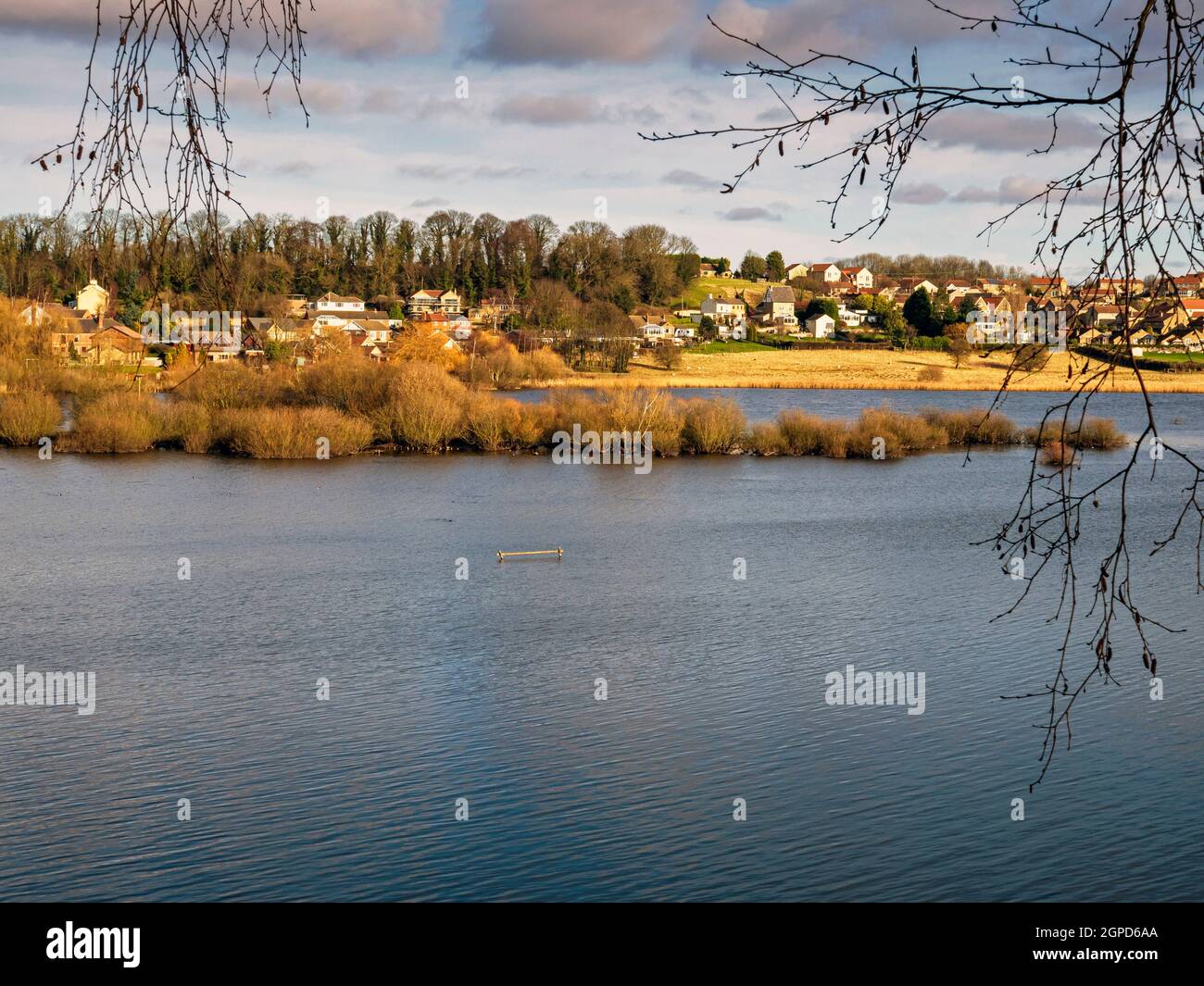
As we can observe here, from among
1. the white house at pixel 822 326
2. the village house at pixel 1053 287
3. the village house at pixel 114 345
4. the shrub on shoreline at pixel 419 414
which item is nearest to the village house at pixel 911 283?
the white house at pixel 822 326

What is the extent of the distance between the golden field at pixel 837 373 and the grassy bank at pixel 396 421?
2311cm

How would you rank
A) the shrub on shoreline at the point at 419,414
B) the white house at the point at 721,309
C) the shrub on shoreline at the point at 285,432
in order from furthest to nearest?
1. the white house at the point at 721,309
2. the shrub on shoreline at the point at 419,414
3. the shrub on shoreline at the point at 285,432

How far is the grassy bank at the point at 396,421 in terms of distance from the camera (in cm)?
4166

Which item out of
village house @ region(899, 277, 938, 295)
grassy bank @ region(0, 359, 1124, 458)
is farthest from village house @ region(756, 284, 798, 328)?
grassy bank @ region(0, 359, 1124, 458)

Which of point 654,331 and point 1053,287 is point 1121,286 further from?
point 654,331

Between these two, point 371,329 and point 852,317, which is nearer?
point 371,329

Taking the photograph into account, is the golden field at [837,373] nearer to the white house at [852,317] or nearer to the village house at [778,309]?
the white house at [852,317]

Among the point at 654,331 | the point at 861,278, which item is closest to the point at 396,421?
the point at 654,331

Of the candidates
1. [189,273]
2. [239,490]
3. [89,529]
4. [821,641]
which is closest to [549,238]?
[239,490]

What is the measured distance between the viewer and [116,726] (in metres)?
14.2

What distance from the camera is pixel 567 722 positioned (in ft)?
47.9

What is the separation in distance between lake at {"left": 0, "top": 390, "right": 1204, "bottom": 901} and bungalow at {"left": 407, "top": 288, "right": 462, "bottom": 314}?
6854 centimetres

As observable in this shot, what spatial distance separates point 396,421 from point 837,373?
135 feet

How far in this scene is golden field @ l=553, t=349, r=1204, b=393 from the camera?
70.2 metres
